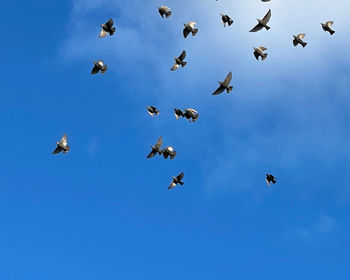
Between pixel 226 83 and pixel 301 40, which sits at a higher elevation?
pixel 301 40

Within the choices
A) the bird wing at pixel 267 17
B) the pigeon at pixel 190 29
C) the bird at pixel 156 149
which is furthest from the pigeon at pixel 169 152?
the bird wing at pixel 267 17

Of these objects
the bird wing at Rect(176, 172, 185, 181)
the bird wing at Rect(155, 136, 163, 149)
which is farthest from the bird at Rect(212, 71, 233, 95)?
the bird wing at Rect(176, 172, 185, 181)

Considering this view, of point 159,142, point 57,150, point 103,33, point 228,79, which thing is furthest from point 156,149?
point 103,33

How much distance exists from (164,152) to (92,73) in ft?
41.4

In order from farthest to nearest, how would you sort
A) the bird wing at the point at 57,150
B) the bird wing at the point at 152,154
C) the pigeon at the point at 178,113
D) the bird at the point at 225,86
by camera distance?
the pigeon at the point at 178,113
the bird wing at the point at 152,154
the bird at the point at 225,86
the bird wing at the point at 57,150

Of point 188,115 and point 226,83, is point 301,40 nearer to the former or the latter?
point 226,83

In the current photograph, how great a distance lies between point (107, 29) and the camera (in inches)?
2655

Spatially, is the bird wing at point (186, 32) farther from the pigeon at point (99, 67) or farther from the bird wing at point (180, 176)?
the bird wing at point (180, 176)

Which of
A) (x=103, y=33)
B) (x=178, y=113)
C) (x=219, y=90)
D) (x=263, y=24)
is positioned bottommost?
(x=178, y=113)

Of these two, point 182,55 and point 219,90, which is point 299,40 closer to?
point 219,90

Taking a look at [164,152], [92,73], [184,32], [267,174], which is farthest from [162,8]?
[267,174]

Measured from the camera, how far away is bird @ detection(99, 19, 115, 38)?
2630 inches

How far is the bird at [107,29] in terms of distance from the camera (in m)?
66.8

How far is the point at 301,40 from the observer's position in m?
70.0
